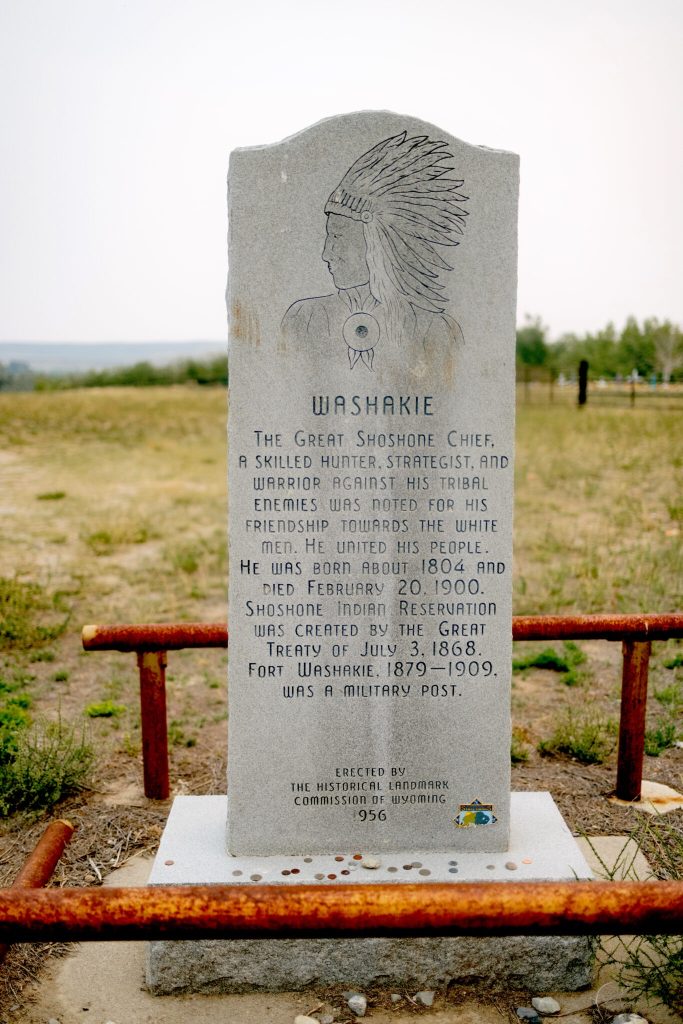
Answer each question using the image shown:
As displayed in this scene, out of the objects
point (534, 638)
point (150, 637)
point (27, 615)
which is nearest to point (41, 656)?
point (27, 615)

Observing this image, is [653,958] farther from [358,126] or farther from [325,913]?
[358,126]

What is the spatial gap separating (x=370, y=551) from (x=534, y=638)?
1320 millimetres

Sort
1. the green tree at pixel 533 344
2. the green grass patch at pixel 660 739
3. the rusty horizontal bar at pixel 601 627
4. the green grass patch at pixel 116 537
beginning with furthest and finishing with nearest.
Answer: the green tree at pixel 533 344 < the green grass patch at pixel 116 537 < the green grass patch at pixel 660 739 < the rusty horizontal bar at pixel 601 627

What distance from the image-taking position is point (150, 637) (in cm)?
427

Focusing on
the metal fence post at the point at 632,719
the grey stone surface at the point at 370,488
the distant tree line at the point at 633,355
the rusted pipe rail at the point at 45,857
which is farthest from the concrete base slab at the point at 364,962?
the distant tree line at the point at 633,355

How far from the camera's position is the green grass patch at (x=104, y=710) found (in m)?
5.93

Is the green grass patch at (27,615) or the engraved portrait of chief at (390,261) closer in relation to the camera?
the engraved portrait of chief at (390,261)

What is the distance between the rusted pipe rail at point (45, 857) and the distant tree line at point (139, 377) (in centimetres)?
5063

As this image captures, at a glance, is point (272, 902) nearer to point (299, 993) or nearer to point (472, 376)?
point (299, 993)

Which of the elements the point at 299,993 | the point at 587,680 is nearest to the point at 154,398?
the point at 587,680

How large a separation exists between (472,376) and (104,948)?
8.31 ft

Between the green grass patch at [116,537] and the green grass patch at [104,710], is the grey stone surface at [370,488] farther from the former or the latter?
the green grass patch at [116,537]

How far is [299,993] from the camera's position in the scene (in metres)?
3.18

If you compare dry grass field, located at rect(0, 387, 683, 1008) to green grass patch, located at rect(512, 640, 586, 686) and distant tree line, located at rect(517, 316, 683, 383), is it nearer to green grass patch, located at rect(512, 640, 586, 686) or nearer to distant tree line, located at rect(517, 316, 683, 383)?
green grass patch, located at rect(512, 640, 586, 686)
